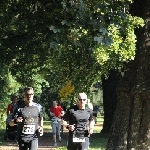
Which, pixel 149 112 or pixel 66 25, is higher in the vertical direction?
pixel 66 25

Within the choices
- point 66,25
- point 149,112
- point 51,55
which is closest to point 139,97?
point 149,112

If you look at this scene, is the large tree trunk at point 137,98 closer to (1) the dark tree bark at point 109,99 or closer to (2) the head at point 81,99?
(2) the head at point 81,99

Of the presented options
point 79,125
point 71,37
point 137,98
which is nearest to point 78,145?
point 79,125

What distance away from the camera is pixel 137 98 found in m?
14.2

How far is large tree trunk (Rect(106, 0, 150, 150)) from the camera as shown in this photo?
14008 mm

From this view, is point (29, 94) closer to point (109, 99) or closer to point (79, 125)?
point (79, 125)

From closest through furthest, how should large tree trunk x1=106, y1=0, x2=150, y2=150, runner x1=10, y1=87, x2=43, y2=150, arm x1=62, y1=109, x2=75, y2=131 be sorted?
1. runner x1=10, y1=87, x2=43, y2=150
2. arm x1=62, y1=109, x2=75, y2=131
3. large tree trunk x1=106, y1=0, x2=150, y2=150

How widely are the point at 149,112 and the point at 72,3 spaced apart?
7.40m

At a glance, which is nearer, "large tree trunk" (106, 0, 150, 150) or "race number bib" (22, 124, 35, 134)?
"race number bib" (22, 124, 35, 134)

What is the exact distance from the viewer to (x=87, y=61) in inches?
687

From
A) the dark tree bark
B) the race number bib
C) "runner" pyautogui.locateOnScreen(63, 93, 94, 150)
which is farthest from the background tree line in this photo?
the race number bib

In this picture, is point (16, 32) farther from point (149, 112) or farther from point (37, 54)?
point (149, 112)

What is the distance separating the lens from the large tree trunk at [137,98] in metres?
14.0

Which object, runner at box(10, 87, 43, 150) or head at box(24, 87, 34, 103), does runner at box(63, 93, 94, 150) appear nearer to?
runner at box(10, 87, 43, 150)
